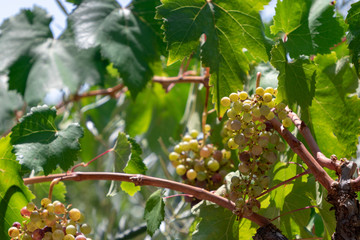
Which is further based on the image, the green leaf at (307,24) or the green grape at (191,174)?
the green grape at (191,174)

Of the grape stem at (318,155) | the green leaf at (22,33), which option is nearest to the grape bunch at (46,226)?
the grape stem at (318,155)

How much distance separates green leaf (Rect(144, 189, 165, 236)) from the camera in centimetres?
78

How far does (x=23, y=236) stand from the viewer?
0.73m

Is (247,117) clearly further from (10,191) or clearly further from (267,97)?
(10,191)

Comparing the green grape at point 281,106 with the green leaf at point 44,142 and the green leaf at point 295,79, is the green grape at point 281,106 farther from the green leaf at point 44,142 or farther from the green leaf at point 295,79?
the green leaf at point 44,142

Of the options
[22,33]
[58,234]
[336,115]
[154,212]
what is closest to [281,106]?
[336,115]

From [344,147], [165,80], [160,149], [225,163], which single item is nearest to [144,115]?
[160,149]

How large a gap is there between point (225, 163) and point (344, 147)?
253mm

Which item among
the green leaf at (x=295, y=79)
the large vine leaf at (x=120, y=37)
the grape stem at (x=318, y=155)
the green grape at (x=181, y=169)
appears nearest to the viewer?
the grape stem at (x=318, y=155)

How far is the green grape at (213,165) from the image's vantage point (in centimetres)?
94

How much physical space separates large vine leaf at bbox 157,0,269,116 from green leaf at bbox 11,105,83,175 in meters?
0.22

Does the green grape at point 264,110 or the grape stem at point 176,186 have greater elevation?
the green grape at point 264,110

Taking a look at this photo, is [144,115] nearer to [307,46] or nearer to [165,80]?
[165,80]

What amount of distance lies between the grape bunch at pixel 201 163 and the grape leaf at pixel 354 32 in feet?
1.09
